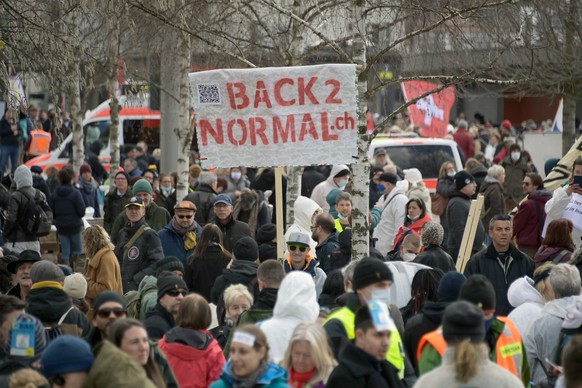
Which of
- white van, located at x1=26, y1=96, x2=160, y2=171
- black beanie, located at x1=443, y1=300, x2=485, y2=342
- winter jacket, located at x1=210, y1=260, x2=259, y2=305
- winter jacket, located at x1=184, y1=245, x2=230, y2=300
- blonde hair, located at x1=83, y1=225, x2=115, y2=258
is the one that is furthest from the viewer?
white van, located at x1=26, y1=96, x2=160, y2=171

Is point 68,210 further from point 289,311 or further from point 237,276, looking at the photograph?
point 289,311

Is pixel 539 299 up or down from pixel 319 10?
down

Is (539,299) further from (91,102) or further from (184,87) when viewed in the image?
(91,102)

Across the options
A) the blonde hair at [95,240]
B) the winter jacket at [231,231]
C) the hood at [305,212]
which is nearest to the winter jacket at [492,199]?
the hood at [305,212]

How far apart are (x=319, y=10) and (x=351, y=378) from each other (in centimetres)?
772

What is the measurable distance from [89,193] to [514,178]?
7311mm

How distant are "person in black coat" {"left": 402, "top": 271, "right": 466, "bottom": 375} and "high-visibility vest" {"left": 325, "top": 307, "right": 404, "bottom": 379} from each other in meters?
0.42

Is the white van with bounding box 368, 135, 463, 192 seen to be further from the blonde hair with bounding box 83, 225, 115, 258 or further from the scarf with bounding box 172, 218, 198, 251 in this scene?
the blonde hair with bounding box 83, 225, 115, 258

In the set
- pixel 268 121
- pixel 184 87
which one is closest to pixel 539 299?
pixel 268 121

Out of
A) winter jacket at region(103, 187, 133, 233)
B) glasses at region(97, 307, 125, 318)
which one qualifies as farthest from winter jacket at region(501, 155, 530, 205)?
glasses at region(97, 307, 125, 318)

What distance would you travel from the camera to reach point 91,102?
1804 inches

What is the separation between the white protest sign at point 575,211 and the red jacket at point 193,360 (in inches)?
244

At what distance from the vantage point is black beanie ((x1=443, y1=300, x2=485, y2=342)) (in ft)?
21.0

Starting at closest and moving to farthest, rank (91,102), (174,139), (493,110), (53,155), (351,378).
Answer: (351,378) → (174,139) → (53,155) → (91,102) → (493,110)
